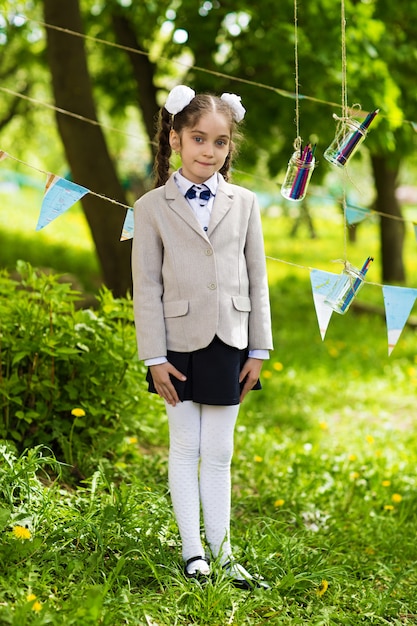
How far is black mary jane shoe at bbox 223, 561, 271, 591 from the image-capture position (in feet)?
9.37

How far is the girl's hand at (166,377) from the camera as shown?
108 inches

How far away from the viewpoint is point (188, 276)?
2729 millimetres

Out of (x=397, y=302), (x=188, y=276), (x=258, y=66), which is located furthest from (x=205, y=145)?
(x=258, y=66)

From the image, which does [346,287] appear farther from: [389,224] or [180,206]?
[389,224]

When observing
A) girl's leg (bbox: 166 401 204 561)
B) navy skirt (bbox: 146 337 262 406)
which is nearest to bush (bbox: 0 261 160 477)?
girl's leg (bbox: 166 401 204 561)

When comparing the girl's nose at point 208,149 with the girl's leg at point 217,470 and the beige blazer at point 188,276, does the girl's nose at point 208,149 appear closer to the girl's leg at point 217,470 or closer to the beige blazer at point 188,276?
the beige blazer at point 188,276

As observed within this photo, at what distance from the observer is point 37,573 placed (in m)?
2.64

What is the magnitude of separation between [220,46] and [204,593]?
19.7 feet

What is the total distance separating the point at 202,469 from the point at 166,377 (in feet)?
1.25

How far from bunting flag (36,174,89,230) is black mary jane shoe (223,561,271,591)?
1403mm

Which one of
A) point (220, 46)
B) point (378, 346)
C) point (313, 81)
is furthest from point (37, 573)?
point (220, 46)

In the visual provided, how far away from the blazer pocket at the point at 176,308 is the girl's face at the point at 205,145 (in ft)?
1.39

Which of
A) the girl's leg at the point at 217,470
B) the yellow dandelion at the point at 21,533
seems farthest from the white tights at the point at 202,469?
the yellow dandelion at the point at 21,533

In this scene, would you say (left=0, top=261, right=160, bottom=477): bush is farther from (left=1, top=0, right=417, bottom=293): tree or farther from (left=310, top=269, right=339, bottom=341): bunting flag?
(left=1, top=0, right=417, bottom=293): tree
